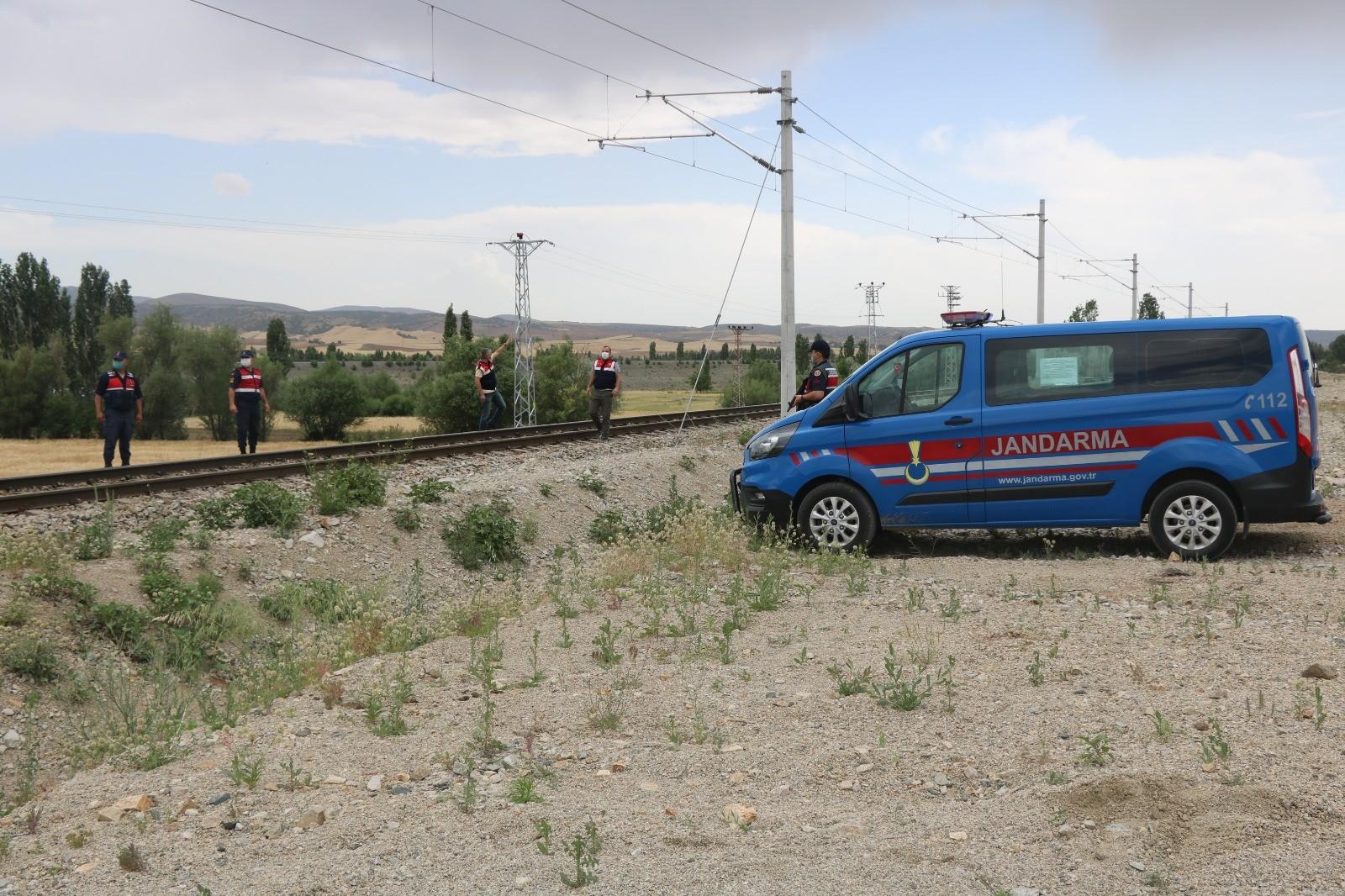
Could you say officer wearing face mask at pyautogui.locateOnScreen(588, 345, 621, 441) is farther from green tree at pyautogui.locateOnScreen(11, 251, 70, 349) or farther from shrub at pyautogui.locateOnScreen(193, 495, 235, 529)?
green tree at pyautogui.locateOnScreen(11, 251, 70, 349)

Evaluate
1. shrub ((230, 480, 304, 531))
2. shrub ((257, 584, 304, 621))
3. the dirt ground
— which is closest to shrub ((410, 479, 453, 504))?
shrub ((230, 480, 304, 531))

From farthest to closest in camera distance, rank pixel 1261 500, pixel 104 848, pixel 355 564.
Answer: pixel 355 564 → pixel 1261 500 → pixel 104 848

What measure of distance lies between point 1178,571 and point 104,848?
→ 785 cm

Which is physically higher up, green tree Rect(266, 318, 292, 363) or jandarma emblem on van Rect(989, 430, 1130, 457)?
green tree Rect(266, 318, 292, 363)

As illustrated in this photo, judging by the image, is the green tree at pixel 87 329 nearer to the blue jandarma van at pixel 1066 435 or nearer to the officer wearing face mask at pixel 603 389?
the officer wearing face mask at pixel 603 389

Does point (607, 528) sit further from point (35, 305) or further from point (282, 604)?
point (35, 305)

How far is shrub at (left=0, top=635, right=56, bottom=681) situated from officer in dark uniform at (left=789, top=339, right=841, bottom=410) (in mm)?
7952

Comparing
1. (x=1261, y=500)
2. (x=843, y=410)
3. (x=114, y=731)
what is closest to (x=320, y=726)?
(x=114, y=731)

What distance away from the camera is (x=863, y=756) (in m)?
5.23

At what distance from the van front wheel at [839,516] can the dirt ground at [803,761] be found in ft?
5.80

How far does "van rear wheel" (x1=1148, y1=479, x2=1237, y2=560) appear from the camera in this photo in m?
10.1

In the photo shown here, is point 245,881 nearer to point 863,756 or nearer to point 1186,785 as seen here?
point 863,756

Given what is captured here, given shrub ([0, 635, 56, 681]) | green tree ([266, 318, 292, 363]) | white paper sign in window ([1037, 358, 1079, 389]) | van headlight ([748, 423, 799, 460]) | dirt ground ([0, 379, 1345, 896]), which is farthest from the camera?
green tree ([266, 318, 292, 363])

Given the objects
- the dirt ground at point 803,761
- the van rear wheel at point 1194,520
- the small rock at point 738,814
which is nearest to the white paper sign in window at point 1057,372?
the van rear wheel at point 1194,520
